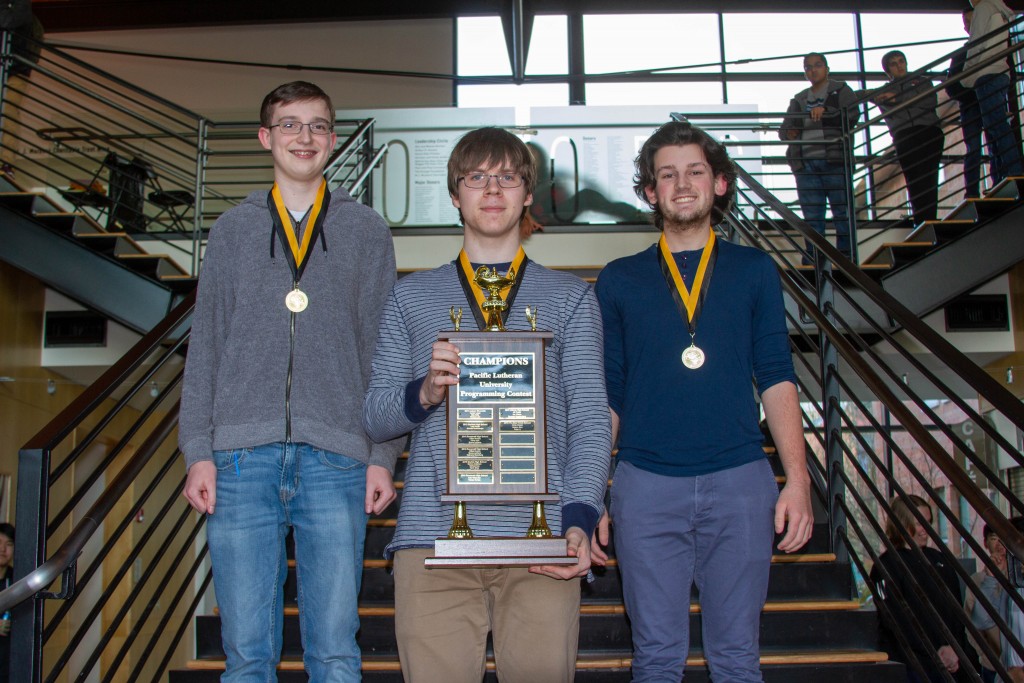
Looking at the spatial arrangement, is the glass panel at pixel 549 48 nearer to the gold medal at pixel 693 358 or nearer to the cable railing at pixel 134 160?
the cable railing at pixel 134 160

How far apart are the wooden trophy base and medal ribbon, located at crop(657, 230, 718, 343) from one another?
31.0 inches

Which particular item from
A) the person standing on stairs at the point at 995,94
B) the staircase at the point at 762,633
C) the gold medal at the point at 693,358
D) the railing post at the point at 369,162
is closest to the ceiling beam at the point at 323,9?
the railing post at the point at 369,162

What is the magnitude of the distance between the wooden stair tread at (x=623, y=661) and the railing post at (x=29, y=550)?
3.03 ft

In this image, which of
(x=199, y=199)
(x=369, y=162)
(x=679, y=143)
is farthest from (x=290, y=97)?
(x=369, y=162)

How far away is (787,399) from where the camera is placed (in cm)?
245

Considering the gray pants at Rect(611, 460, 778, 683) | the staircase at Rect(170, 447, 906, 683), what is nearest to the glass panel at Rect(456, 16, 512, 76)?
the staircase at Rect(170, 447, 906, 683)

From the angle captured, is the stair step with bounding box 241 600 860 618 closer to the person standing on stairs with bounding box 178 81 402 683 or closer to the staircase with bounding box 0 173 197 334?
the person standing on stairs with bounding box 178 81 402 683

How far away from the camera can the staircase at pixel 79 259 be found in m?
6.54

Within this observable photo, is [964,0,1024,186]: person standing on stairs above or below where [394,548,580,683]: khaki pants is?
above

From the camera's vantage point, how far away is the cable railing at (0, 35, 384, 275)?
683cm

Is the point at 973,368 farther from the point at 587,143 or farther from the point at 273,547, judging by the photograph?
the point at 587,143

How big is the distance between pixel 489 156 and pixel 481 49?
9.28 metres

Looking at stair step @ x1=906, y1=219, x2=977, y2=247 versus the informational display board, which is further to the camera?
the informational display board

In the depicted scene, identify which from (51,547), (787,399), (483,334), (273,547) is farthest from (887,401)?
(51,547)
